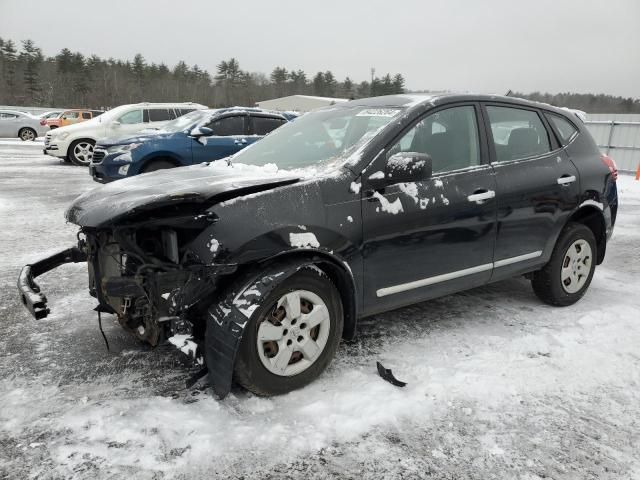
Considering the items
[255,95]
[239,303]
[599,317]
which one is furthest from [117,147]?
[255,95]

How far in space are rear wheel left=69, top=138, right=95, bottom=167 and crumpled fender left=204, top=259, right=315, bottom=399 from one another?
13.3m

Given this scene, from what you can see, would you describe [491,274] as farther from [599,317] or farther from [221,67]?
[221,67]

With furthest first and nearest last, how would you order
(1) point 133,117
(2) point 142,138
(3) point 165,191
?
(1) point 133,117 → (2) point 142,138 → (3) point 165,191

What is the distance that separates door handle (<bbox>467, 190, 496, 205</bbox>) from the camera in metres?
3.38

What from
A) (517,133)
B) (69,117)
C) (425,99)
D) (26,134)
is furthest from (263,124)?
(26,134)

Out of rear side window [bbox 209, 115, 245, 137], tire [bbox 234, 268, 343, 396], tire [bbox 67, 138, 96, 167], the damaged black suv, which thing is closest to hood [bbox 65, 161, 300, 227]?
the damaged black suv

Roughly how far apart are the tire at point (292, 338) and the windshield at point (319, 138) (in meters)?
0.82

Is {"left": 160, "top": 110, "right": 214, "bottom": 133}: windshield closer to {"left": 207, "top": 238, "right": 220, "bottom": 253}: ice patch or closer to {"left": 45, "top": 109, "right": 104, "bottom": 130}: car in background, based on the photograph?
{"left": 207, "top": 238, "right": 220, "bottom": 253}: ice patch

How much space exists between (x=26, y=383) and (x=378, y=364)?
201 centimetres

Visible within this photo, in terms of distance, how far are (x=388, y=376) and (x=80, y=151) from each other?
13.9 metres

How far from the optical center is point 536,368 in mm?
3121

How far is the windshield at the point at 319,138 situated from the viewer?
10.5 ft

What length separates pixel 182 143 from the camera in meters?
8.80

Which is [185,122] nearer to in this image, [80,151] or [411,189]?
[80,151]
